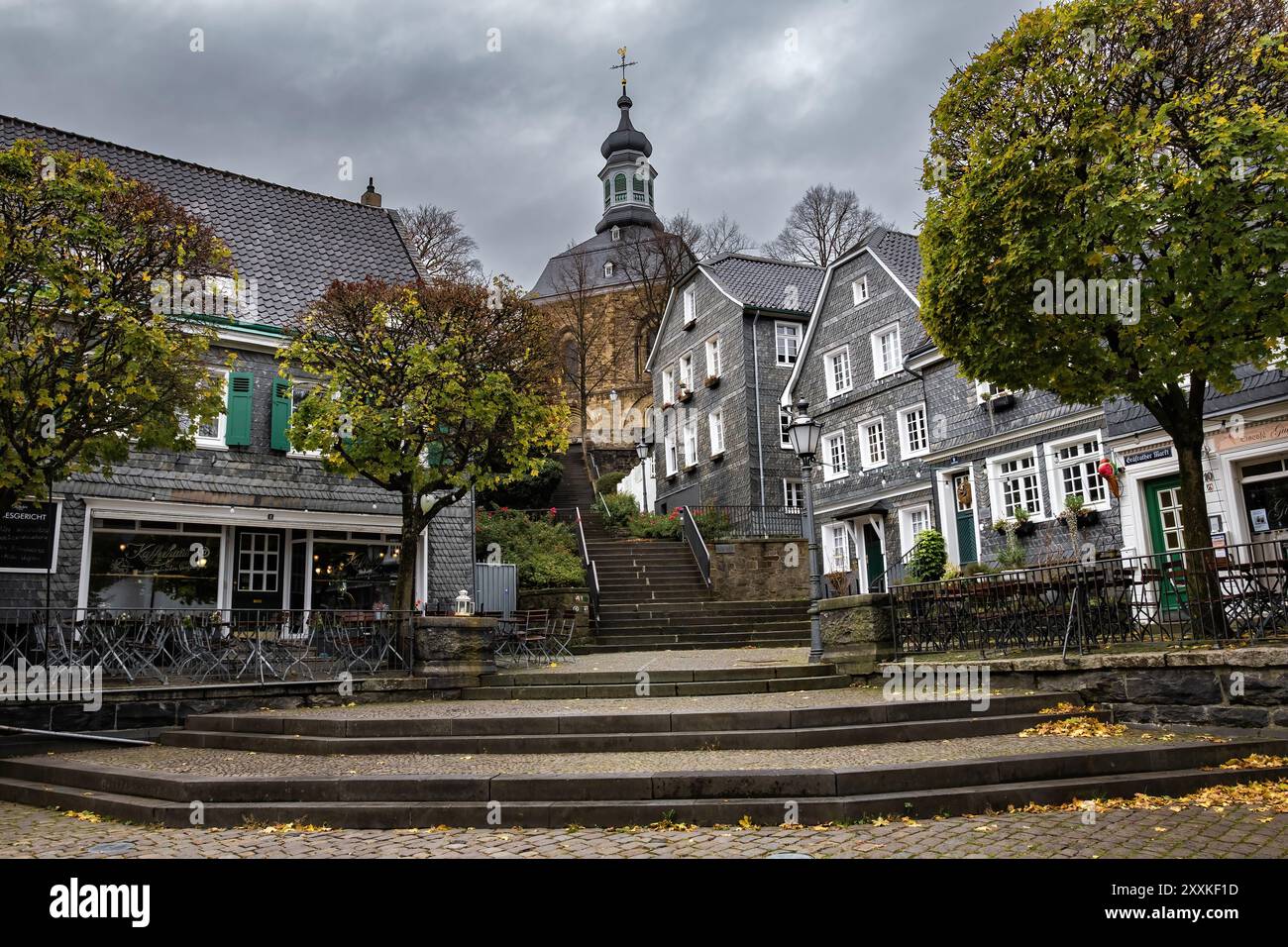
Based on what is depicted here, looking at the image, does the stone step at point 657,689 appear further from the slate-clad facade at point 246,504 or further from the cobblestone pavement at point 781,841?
the slate-clad facade at point 246,504

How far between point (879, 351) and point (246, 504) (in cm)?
1733

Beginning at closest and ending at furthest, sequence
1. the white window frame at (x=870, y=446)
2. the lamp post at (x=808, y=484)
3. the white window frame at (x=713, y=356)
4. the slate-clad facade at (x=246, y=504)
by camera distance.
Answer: the lamp post at (x=808, y=484), the slate-clad facade at (x=246, y=504), the white window frame at (x=870, y=446), the white window frame at (x=713, y=356)

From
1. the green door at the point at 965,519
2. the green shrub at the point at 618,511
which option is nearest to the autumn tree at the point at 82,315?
the green shrub at the point at 618,511

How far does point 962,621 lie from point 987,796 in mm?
4704

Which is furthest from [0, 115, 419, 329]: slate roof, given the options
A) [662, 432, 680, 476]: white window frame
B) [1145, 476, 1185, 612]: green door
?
[662, 432, 680, 476]: white window frame

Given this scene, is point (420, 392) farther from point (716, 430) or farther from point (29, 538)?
point (716, 430)

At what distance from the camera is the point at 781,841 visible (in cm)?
580

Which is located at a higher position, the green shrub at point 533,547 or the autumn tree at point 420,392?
the autumn tree at point 420,392

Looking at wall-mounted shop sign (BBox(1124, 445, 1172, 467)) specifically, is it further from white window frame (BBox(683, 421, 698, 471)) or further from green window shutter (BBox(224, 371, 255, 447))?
white window frame (BBox(683, 421, 698, 471))

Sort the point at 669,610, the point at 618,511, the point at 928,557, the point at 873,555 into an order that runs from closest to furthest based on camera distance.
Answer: the point at 669,610
the point at 928,557
the point at 873,555
the point at 618,511

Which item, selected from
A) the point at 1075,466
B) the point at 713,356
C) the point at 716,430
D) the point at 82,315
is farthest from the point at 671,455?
→ the point at 82,315

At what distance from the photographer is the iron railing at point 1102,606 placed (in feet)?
27.5

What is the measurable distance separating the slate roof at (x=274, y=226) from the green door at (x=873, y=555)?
1421 cm
